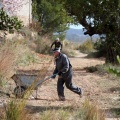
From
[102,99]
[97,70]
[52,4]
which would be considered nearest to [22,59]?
[97,70]

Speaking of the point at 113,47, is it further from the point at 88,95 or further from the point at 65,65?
the point at 88,95

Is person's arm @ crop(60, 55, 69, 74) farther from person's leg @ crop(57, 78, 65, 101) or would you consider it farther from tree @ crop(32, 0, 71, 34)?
tree @ crop(32, 0, 71, 34)

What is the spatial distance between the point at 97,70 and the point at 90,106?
1111 centimetres

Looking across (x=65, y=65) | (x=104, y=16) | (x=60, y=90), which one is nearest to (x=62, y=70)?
(x=65, y=65)

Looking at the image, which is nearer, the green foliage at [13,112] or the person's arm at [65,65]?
the green foliage at [13,112]

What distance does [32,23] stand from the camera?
32.7m

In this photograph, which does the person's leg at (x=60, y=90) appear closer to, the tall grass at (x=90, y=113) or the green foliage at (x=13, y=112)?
the tall grass at (x=90, y=113)

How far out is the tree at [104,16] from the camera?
63.0ft

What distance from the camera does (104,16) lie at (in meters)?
19.6

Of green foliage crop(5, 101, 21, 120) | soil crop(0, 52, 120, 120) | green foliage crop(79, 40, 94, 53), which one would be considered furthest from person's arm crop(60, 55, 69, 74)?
green foliage crop(79, 40, 94, 53)

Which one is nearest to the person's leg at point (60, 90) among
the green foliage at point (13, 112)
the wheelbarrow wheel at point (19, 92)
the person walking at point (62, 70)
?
the person walking at point (62, 70)

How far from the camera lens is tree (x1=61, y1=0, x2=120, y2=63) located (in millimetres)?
19188

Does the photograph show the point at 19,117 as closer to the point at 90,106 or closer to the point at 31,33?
the point at 90,106

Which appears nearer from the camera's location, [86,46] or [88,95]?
[88,95]
